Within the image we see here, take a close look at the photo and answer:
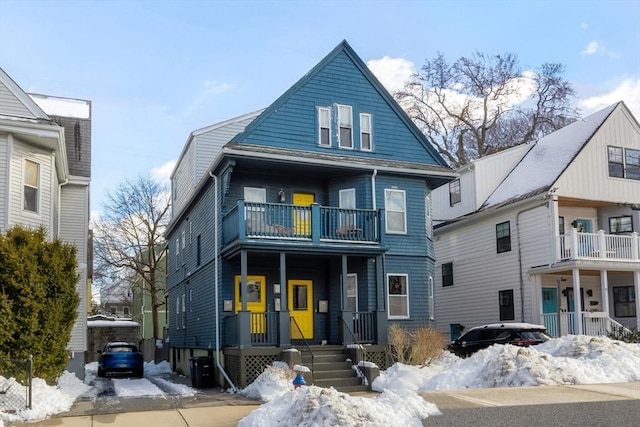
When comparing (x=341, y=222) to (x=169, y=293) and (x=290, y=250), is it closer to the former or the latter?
(x=290, y=250)

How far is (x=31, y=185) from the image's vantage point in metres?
17.5

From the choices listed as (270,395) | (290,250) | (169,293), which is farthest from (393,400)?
(169,293)

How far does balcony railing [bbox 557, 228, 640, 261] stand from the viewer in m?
23.4

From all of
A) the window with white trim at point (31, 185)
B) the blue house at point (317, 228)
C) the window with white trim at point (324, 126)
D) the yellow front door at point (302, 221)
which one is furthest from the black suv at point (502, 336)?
the window with white trim at point (31, 185)

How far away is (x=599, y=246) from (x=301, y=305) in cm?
1128

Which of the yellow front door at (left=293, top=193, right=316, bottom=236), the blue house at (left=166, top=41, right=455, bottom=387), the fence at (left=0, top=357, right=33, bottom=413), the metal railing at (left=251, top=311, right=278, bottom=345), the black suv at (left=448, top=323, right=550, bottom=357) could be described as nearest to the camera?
the fence at (left=0, top=357, right=33, bottom=413)

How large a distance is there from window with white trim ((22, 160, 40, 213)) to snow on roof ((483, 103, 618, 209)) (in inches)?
667

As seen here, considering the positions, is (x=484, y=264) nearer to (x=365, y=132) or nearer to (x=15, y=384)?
(x=365, y=132)

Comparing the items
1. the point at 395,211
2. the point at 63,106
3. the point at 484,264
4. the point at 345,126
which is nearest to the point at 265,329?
the point at 395,211

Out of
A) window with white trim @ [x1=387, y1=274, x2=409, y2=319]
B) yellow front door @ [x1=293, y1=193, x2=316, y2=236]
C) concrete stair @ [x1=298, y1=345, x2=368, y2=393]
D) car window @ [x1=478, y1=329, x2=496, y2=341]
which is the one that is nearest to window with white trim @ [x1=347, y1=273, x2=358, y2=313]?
window with white trim @ [x1=387, y1=274, x2=409, y2=319]

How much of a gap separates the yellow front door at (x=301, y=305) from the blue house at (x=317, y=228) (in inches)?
1.3

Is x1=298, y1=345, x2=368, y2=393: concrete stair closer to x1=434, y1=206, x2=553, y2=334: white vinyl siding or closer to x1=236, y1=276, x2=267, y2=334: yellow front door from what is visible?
x1=236, y1=276, x2=267, y2=334: yellow front door

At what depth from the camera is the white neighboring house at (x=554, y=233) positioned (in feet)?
78.2

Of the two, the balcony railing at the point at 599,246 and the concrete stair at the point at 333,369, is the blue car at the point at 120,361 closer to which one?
the concrete stair at the point at 333,369
